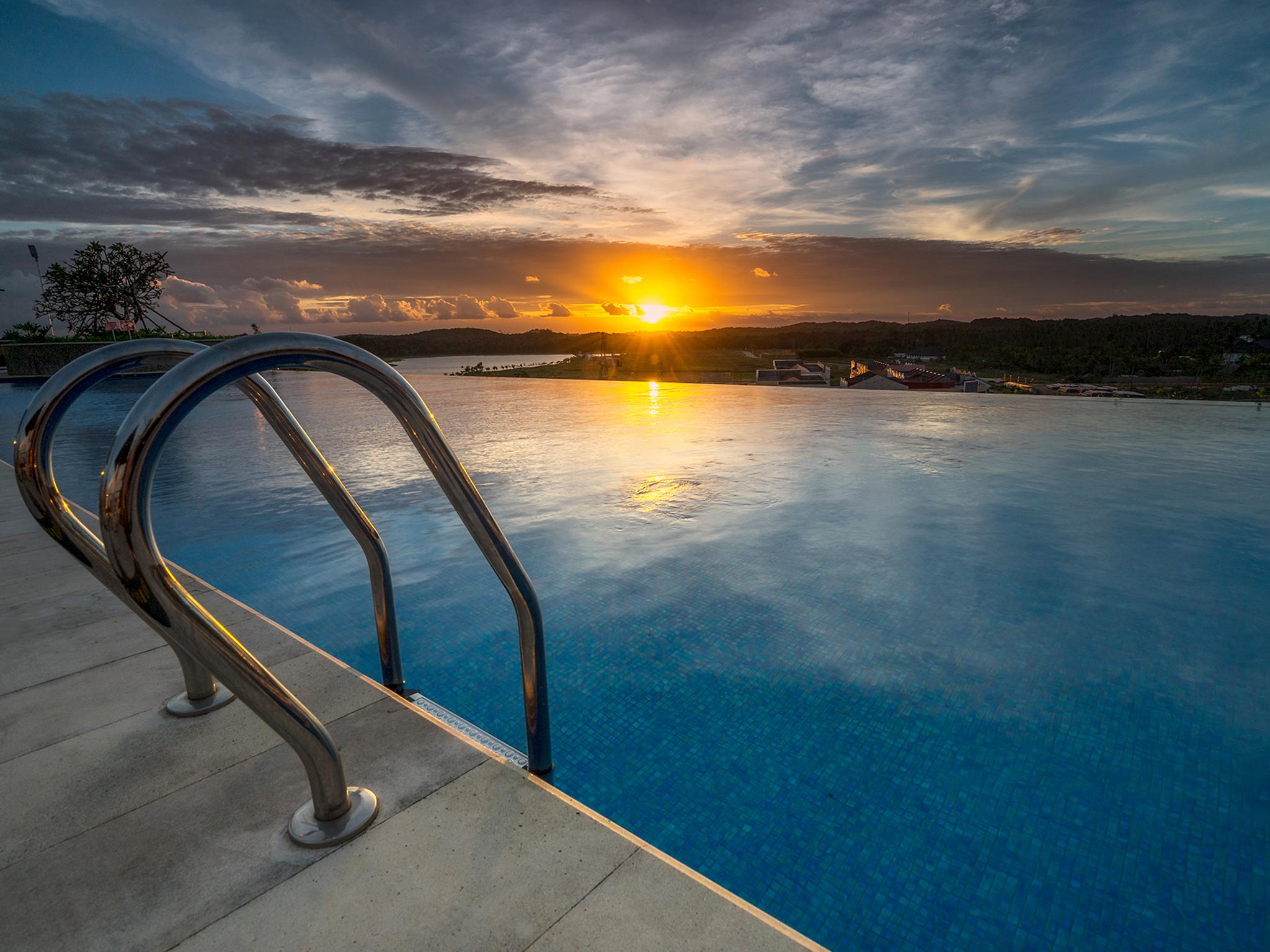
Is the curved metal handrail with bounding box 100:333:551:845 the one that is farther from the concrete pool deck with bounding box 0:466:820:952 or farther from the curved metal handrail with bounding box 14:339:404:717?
the concrete pool deck with bounding box 0:466:820:952

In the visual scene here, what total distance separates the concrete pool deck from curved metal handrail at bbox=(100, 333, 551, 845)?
16cm

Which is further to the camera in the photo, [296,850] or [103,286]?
[103,286]

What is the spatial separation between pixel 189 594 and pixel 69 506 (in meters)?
1.00

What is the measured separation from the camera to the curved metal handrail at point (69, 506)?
1404mm

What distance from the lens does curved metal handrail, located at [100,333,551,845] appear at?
105 centimetres

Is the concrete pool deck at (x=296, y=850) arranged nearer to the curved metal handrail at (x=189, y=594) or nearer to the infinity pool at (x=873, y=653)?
the curved metal handrail at (x=189, y=594)

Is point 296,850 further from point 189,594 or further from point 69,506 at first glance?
point 69,506

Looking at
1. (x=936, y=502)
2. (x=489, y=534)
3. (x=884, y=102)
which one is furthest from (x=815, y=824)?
(x=884, y=102)

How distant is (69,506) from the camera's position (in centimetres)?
175

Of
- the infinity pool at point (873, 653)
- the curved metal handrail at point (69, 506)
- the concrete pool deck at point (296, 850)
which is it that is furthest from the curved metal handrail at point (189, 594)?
the infinity pool at point (873, 653)

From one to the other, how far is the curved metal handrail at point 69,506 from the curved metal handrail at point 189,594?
0.06m

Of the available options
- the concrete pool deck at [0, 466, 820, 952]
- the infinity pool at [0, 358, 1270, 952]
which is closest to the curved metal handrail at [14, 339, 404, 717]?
the concrete pool deck at [0, 466, 820, 952]

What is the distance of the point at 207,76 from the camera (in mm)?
9344

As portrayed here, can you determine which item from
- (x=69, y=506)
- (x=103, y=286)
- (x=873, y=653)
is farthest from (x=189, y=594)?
(x=103, y=286)
